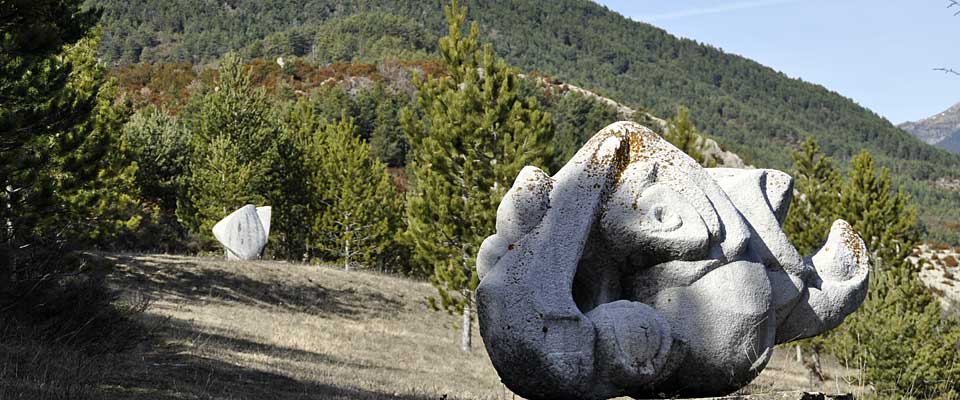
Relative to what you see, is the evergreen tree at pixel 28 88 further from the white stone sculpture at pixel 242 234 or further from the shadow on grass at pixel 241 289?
the white stone sculpture at pixel 242 234

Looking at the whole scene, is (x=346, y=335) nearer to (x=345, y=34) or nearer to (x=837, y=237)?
(x=837, y=237)

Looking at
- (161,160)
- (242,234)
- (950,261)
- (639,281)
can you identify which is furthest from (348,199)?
(950,261)

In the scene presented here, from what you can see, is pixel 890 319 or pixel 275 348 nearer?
pixel 890 319

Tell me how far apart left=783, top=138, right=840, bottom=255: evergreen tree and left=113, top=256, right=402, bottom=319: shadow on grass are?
38.2 feet

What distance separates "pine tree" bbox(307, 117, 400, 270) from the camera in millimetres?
31484

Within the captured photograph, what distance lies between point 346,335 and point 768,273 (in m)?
12.8

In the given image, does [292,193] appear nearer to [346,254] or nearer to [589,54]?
[346,254]

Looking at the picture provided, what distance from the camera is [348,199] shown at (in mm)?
31422

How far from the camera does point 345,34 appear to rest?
10394cm

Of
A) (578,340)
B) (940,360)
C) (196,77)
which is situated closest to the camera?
(578,340)

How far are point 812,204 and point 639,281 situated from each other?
779 inches

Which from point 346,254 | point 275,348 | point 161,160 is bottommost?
point 346,254

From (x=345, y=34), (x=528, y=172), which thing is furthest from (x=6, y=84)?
(x=345, y=34)

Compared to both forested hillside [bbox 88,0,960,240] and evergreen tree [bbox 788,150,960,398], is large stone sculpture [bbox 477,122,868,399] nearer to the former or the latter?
evergreen tree [bbox 788,150,960,398]
